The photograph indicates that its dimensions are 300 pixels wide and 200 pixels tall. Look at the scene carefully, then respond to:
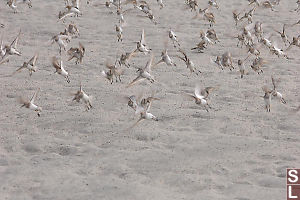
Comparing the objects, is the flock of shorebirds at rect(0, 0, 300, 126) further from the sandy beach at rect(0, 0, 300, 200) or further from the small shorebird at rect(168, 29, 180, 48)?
the sandy beach at rect(0, 0, 300, 200)

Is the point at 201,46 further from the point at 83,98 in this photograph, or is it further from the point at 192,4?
the point at 83,98

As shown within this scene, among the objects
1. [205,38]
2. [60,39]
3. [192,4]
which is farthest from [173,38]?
[192,4]

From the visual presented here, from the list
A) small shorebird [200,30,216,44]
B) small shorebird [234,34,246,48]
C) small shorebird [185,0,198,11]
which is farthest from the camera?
small shorebird [185,0,198,11]

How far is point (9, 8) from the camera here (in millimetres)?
10953

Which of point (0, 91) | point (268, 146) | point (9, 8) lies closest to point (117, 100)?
point (0, 91)

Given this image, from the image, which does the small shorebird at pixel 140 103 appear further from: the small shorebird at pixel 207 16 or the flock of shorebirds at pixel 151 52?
the small shorebird at pixel 207 16

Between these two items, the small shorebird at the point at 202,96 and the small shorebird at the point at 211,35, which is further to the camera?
the small shorebird at the point at 211,35

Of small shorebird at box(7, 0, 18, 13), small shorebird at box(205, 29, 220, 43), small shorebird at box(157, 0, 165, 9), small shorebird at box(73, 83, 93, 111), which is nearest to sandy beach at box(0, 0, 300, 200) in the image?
small shorebird at box(73, 83, 93, 111)

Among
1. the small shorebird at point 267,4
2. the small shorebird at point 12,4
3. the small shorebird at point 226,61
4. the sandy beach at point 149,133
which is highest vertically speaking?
the small shorebird at point 267,4

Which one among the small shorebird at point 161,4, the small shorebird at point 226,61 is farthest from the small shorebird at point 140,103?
the small shorebird at point 161,4

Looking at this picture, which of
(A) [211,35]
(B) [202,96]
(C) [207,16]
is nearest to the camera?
(B) [202,96]

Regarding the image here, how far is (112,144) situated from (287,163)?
2.00 meters

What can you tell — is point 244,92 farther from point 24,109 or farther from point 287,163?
point 24,109

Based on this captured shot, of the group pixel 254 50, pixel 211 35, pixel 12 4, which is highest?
pixel 12 4
